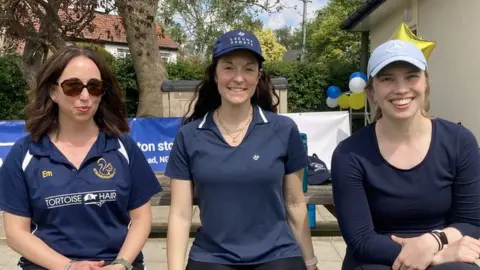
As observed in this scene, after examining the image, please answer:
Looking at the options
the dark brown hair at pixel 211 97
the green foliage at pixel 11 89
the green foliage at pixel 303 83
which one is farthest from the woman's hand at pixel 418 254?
the green foliage at pixel 303 83

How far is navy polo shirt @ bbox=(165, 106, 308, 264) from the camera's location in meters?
2.61

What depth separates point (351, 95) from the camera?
13.7 meters

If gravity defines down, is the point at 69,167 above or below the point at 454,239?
above

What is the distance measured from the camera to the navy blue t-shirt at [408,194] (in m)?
2.47

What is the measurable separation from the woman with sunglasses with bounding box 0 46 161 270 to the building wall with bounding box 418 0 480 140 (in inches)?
286

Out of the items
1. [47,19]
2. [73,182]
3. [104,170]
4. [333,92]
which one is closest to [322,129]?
[47,19]

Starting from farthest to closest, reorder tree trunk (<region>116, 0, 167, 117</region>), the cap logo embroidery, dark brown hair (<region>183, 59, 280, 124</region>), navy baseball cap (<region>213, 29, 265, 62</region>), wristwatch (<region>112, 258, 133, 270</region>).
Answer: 1. tree trunk (<region>116, 0, 167, 117</region>)
2. dark brown hair (<region>183, 59, 280, 124</region>)
3. navy baseball cap (<region>213, 29, 265, 62</region>)
4. wristwatch (<region>112, 258, 133, 270</region>)
5. the cap logo embroidery

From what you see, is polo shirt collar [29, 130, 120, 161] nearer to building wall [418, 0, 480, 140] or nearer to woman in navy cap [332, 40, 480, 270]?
woman in navy cap [332, 40, 480, 270]

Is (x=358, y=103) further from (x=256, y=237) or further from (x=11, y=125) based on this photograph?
(x=256, y=237)

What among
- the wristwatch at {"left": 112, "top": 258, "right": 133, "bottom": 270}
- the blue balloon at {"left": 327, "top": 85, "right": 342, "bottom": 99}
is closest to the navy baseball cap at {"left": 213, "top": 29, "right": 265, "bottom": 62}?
the wristwatch at {"left": 112, "top": 258, "right": 133, "bottom": 270}

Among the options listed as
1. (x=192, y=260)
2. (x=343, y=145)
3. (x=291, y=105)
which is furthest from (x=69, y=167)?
(x=291, y=105)

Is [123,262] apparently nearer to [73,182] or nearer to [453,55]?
[73,182]

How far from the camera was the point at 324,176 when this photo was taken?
407cm

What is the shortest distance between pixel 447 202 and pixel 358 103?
439 inches
